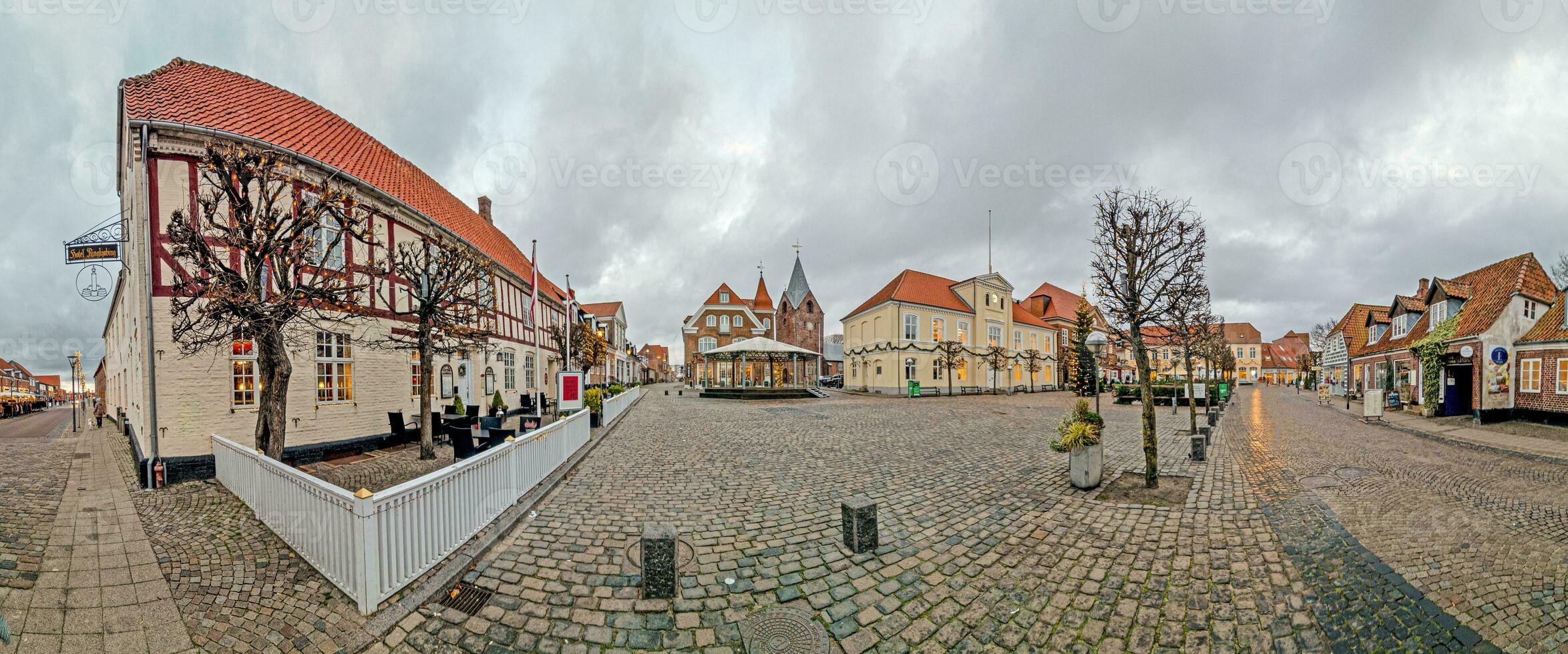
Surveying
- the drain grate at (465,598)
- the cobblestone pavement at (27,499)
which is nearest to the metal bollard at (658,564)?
the drain grate at (465,598)

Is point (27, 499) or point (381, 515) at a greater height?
point (381, 515)

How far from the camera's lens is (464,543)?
5199 mm

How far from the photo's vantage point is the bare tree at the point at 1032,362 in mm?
42438

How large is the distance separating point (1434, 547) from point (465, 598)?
9.39 meters

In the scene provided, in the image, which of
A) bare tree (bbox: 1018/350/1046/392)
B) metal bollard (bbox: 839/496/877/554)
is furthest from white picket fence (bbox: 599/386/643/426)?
bare tree (bbox: 1018/350/1046/392)

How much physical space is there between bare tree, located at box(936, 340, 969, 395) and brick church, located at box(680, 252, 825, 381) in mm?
22768

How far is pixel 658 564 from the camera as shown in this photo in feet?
13.3

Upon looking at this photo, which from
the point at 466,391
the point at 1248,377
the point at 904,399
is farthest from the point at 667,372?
the point at 1248,377

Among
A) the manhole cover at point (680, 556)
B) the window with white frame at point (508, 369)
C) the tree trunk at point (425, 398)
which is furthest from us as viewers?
the window with white frame at point (508, 369)

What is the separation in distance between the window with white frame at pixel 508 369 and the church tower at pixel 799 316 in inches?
1562

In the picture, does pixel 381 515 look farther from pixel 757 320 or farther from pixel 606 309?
pixel 606 309

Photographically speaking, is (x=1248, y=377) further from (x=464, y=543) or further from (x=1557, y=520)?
(x=464, y=543)

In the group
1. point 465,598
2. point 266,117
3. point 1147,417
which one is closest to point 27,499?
point 266,117

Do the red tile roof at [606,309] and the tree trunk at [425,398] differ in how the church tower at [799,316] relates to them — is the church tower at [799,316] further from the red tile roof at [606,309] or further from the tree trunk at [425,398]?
the tree trunk at [425,398]
